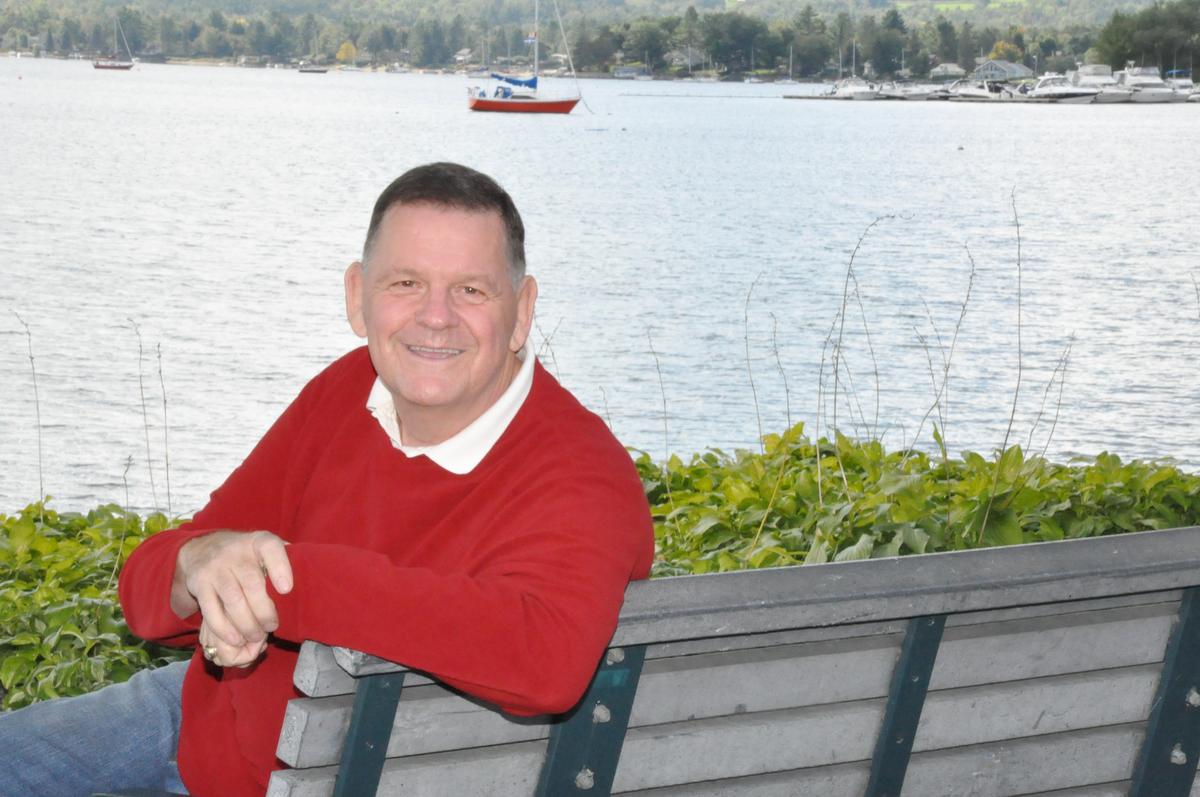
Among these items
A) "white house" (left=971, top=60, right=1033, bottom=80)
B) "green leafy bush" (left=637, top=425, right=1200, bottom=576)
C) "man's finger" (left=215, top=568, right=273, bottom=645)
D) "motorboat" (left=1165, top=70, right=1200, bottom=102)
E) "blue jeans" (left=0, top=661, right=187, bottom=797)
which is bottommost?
"white house" (left=971, top=60, right=1033, bottom=80)

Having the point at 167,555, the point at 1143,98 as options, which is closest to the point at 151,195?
the point at 167,555

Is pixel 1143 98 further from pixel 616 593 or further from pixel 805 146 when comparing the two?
pixel 616 593

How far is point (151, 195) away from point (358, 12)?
235 feet

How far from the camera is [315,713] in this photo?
66.7 inches

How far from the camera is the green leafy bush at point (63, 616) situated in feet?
14.6

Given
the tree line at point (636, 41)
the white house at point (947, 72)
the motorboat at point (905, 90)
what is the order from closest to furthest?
1. the tree line at point (636, 41)
2. the white house at point (947, 72)
3. the motorboat at point (905, 90)

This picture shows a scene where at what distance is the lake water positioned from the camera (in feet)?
41.3

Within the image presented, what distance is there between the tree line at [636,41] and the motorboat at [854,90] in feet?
4.10

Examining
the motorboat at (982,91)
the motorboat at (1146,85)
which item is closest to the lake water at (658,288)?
the motorboat at (1146,85)

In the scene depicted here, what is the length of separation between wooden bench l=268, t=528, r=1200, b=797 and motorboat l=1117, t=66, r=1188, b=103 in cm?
11971

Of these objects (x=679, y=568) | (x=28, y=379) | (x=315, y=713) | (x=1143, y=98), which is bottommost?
(x=1143, y=98)

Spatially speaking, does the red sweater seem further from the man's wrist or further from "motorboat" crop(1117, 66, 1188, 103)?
"motorboat" crop(1117, 66, 1188, 103)

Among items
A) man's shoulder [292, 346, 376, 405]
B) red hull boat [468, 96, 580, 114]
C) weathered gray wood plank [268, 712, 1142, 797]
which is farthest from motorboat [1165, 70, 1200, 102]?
weathered gray wood plank [268, 712, 1142, 797]

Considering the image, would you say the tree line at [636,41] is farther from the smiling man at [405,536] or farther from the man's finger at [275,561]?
the man's finger at [275,561]
